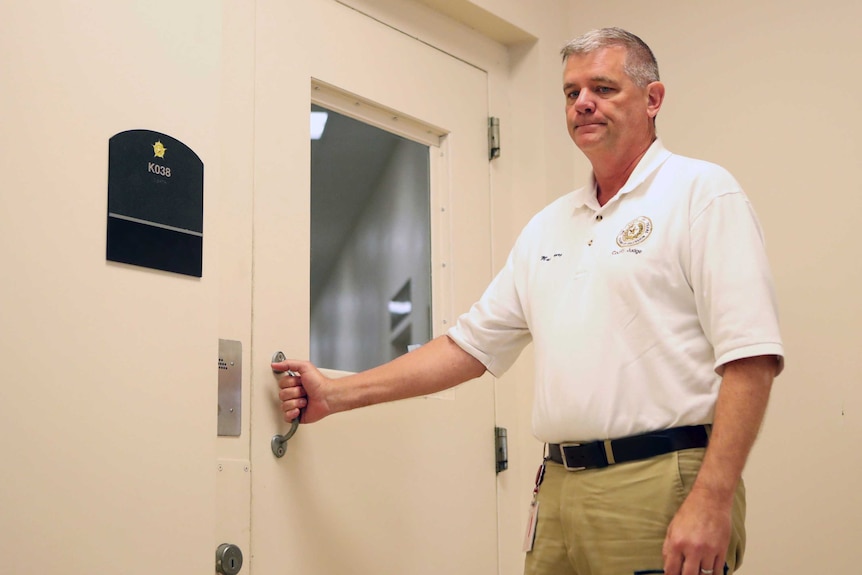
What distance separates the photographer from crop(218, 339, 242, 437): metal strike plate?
1.97 m

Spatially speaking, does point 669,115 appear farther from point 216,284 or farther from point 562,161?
point 216,284

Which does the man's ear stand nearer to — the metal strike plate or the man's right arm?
the man's right arm

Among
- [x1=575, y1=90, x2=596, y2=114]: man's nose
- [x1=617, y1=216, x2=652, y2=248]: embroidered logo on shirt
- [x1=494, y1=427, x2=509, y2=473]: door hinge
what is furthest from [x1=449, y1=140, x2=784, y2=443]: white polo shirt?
[x1=494, y1=427, x2=509, y2=473]: door hinge

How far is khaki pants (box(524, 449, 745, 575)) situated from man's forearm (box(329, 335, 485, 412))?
1.39 feet

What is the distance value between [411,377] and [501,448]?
629 millimetres

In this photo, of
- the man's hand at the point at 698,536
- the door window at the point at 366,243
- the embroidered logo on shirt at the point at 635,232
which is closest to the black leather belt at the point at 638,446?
the man's hand at the point at 698,536

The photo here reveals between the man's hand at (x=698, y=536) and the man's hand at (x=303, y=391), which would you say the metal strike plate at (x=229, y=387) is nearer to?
the man's hand at (x=303, y=391)

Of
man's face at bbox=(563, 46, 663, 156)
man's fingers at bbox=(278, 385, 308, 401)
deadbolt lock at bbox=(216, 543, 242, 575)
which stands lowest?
deadbolt lock at bbox=(216, 543, 242, 575)

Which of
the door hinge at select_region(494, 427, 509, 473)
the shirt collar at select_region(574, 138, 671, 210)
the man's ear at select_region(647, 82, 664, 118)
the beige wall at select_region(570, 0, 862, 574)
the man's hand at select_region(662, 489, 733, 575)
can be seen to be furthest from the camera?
the door hinge at select_region(494, 427, 509, 473)

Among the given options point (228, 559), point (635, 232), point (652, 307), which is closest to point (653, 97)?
point (635, 232)

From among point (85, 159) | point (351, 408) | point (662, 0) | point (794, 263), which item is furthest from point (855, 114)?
point (85, 159)

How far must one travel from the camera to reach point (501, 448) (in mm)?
2697

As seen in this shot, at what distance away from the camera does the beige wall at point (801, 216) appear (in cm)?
250

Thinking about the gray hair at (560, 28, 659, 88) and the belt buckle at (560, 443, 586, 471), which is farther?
the gray hair at (560, 28, 659, 88)
